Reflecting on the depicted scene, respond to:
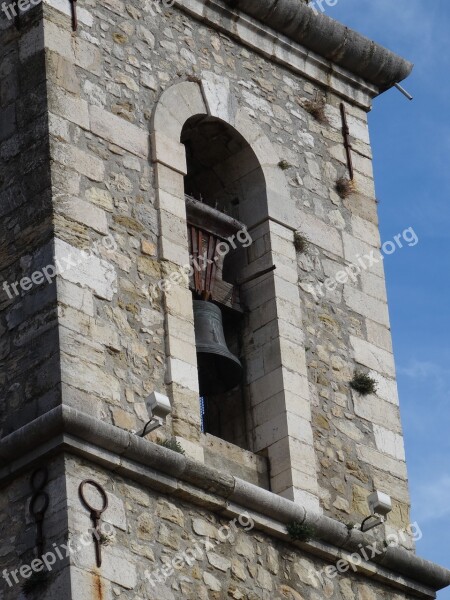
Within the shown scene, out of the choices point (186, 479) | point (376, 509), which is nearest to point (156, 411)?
point (186, 479)

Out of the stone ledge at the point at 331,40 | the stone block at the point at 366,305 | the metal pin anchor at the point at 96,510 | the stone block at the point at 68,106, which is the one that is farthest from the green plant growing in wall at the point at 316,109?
the metal pin anchor at the point at 96,510

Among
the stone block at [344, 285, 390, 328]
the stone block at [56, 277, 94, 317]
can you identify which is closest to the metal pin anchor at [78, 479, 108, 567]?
the stone block at [56, 277, 94, 317]

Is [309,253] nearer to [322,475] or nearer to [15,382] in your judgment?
[322,475]

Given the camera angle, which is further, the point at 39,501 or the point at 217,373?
the point at 217,373

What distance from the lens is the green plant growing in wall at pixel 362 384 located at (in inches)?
699

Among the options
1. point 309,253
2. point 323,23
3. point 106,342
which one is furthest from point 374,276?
point 106,342

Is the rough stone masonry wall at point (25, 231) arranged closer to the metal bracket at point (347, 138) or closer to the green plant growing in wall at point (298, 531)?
the green plant growing in wall at point (298, 531)

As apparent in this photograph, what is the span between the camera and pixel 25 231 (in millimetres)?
16344

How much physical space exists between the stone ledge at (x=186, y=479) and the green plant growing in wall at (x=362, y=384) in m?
1.40

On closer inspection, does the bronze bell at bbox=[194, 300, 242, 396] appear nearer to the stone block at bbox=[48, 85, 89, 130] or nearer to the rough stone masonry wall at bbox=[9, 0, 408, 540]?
the rough stone masonry wall at bbox=[9, 0, 408, 540]

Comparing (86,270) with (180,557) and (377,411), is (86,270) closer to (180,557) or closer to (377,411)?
(180,557)

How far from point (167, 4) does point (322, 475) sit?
3.92 meters

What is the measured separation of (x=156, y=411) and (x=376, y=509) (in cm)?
202

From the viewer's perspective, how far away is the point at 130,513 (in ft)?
50.2
